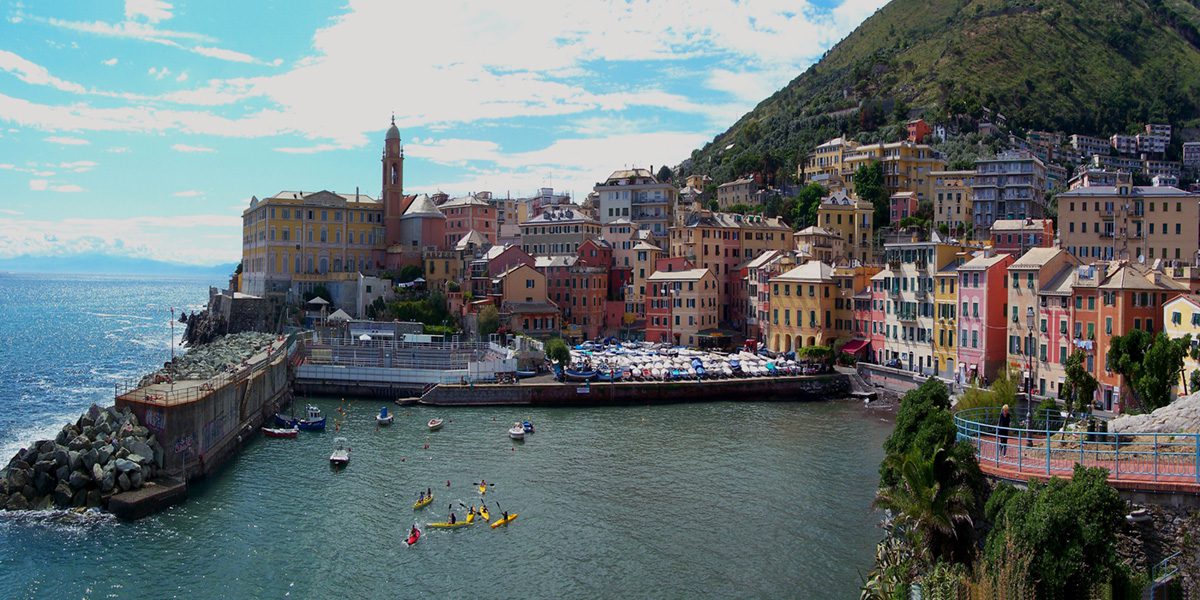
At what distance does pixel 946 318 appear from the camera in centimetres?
6819

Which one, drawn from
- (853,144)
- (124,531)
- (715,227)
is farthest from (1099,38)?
(124,531)

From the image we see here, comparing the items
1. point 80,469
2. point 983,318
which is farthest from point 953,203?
point 80,469

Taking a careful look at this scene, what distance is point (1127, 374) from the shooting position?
156ft

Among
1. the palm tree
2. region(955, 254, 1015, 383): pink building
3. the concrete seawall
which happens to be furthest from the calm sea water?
region(955, 254, 1015, 383): pink building

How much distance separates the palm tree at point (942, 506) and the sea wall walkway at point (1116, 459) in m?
1.03

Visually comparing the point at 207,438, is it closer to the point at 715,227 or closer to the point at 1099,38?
the point at 715,227

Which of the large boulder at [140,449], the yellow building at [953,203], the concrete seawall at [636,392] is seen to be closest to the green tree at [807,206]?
the yellow building at [953,203]

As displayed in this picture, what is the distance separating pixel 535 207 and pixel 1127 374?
90714mm

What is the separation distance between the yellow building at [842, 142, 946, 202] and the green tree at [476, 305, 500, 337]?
185 ft

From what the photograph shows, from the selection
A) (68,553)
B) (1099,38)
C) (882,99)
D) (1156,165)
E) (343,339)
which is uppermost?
(1099,38)

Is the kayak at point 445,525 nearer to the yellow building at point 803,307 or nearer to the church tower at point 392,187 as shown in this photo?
the yellow building at point 803,307

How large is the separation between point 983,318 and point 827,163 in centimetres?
6755

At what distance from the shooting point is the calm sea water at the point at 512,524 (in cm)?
3119

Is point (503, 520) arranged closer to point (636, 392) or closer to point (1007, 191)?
point (636, 392)
